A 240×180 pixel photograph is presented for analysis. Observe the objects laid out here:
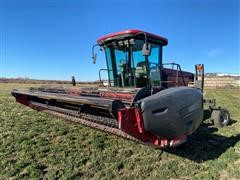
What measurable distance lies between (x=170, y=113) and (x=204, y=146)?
1907mm

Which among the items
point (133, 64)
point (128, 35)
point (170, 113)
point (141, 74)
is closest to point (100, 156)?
point (170, 113)

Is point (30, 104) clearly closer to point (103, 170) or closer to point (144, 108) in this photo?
point (103, 170)

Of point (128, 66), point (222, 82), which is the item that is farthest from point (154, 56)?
point (222, 82)

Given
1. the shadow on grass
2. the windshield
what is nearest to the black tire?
the shadow on grass

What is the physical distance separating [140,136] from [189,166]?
1211 millimetres

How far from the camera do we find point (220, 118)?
22.1ft

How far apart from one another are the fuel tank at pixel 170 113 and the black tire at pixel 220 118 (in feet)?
10.0

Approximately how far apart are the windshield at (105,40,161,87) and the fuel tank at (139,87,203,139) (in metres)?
1.65

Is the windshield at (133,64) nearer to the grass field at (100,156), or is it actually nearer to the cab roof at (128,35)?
the cab roof at (128,35)

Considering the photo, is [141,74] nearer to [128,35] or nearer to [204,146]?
[128,35]

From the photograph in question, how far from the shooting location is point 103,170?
3.78m

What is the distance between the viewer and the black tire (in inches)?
264

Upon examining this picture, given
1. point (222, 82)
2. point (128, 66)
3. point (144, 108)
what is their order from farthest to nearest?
1. point (222, 82)
2. point (128, 66)
3. point (144, 108)

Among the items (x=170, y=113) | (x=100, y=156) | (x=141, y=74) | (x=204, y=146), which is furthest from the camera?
(x=141, y=74)
